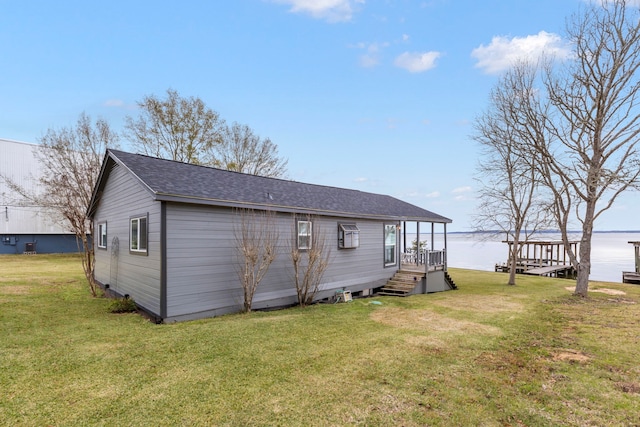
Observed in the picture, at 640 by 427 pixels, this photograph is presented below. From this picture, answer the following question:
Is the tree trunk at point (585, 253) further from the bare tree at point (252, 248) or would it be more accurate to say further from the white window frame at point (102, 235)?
the white window frame at point (102, 235)

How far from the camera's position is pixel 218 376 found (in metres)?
4.36

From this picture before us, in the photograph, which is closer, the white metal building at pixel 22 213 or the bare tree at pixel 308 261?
the bare tree at pixel 308 261

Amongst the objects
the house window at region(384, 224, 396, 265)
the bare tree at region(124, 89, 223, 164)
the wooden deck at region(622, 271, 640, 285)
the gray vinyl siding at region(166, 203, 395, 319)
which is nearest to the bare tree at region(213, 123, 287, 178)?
the bare tree at region(124, 89, 223, 164)

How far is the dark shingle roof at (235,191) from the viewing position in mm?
7504

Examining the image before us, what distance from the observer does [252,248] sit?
8.07 m

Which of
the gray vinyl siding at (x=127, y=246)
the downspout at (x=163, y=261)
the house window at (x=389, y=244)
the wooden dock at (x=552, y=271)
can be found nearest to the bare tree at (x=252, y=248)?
the downspout at (x=163, y=261)

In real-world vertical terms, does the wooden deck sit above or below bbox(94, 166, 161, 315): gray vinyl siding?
below

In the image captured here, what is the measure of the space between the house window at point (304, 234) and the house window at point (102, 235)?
7.04m

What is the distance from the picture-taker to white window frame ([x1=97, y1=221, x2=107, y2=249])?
38.2 ft

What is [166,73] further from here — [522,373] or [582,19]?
[522,373]

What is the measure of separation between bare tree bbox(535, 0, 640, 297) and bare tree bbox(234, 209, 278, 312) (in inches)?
409

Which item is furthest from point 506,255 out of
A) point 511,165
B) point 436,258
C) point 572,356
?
point 572,356

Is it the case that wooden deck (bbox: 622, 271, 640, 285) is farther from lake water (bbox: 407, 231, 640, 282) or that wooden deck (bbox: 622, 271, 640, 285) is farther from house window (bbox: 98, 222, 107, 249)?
house window (bbox: 98, 222, 107, 249)

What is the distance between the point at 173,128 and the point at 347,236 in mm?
16384
